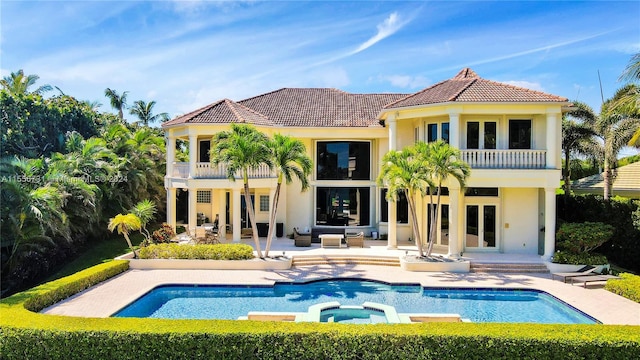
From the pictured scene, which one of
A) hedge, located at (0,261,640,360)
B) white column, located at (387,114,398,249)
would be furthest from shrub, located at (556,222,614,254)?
hedge, located at (0,261,640,360)

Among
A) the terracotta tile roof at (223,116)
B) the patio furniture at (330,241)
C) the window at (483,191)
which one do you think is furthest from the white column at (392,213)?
the terracotta tile roof at (223,116)

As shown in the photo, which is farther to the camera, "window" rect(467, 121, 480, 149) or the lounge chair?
"window" rect(467, 121, 480, 149)

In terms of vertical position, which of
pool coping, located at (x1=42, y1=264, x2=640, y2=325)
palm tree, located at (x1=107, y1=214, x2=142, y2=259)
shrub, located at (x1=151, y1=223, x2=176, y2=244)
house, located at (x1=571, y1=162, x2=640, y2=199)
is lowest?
pool coping, located at (x1=42, y1=264, x2=640, y2=325)

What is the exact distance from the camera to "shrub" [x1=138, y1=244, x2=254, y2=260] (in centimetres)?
1958

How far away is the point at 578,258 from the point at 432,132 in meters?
9.39

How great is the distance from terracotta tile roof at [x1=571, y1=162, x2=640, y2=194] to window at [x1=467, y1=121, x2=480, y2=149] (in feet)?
42.3

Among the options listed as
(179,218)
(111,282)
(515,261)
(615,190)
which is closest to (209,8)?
(111,282)

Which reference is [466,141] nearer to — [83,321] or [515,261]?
[515,261]

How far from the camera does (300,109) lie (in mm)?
28422

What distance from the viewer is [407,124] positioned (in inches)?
971

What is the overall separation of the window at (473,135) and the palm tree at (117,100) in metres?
42.7

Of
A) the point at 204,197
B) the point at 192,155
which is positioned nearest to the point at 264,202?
the point at 204,197

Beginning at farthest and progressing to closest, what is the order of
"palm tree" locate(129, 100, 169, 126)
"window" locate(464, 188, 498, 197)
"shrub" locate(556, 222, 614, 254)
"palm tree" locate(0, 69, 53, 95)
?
1. "palm tree" locate(129, 100, 169, 126)
2. "palm tree" locate(0, 69, 53, 95)
3. "window" locate(464, 188, 498, 197)
4. "shrub" locate(556, 222, 614, 254)

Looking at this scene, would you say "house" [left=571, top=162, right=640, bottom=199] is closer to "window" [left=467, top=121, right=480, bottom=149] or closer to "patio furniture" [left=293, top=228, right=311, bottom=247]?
"window" [left=467, top=121, right=480, bottom=149]
